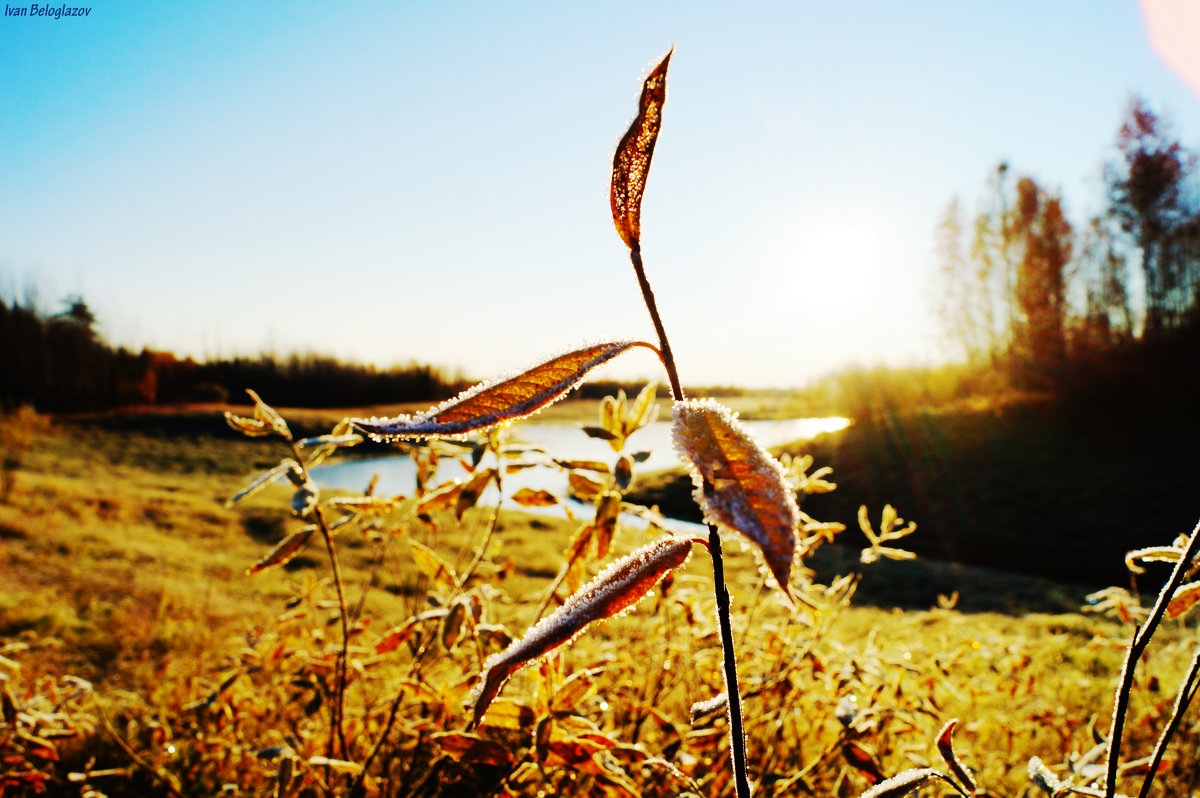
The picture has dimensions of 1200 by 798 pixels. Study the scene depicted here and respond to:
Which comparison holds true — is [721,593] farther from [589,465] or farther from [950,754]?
[589,465]

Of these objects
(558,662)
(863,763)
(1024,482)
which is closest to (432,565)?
(558,662)

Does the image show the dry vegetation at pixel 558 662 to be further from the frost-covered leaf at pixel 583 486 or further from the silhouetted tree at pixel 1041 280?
the silhouetted tree at pixel 1041 280

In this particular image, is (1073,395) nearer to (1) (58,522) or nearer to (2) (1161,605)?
(2) (1161,605)

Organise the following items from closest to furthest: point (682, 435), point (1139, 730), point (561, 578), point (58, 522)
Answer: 1. point (682, 435)
2. point (561, 578)
3. point (1139, 730)
4. point (58, 522)

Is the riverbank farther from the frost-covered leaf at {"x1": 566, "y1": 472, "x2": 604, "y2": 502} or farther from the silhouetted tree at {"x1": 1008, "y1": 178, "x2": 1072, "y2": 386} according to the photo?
the frost-covered leaf at {"x1": 566, "y1": 472, "x2": 604, "y2": 502}

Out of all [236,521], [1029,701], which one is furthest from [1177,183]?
[236,521]

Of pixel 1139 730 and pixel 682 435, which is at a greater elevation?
pixel 682 435

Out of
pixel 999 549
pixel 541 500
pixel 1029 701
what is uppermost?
pixel 541 500

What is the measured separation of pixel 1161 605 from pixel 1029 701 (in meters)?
3.21

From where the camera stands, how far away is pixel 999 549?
29.3 feet

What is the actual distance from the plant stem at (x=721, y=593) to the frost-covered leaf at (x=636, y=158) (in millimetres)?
20

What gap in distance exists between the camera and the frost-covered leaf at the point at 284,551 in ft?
3.78

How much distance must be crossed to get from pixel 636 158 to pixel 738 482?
261 mm

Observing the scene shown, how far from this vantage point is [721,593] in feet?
1.56
